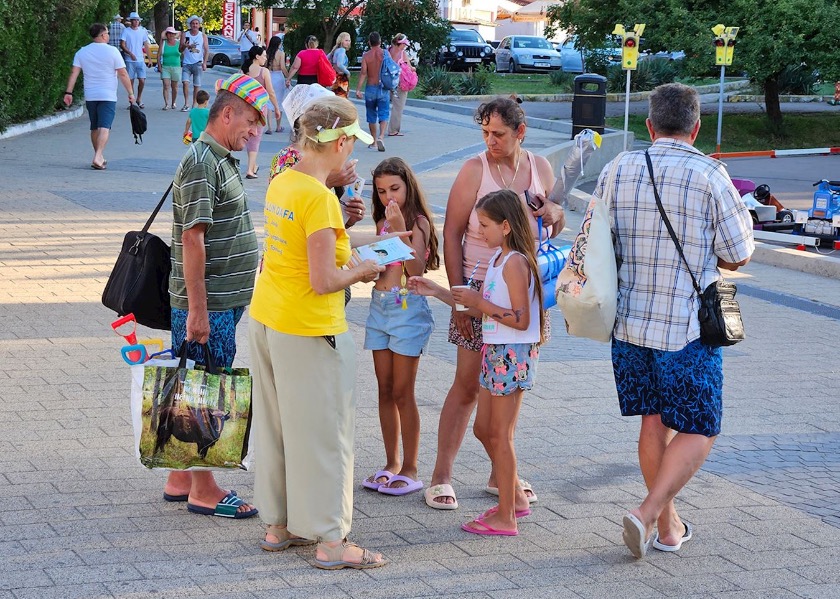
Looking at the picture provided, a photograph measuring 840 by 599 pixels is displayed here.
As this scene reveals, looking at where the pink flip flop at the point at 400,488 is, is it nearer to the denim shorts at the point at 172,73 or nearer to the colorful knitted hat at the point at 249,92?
the colorful knitted hat at the point at 249,92

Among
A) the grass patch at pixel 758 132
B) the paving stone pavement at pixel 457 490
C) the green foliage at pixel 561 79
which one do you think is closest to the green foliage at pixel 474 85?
the green foliage at pixel 561 79

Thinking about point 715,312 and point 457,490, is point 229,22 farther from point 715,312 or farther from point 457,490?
point 715,312

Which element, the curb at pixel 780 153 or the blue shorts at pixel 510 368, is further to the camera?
the curb at pixel 780 153

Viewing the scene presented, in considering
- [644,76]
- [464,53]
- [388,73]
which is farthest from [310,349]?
[464,53]

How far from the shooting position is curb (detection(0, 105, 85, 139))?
750 inches

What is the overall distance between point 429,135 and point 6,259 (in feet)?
40.1

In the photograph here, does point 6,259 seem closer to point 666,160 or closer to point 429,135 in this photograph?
point 666,160

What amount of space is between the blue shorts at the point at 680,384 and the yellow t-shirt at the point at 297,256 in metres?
1.24

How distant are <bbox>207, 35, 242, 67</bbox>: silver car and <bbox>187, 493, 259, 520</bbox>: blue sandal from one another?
Answer: 42.2 metres

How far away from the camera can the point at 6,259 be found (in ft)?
31.9

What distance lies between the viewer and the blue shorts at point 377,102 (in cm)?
1881

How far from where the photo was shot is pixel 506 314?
454cm

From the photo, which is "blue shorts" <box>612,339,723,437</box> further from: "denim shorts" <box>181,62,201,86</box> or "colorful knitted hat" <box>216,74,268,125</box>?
"denim shorts" <box>181,62,201,86</box>

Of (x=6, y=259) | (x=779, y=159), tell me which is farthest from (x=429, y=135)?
(x=6, y=259)
